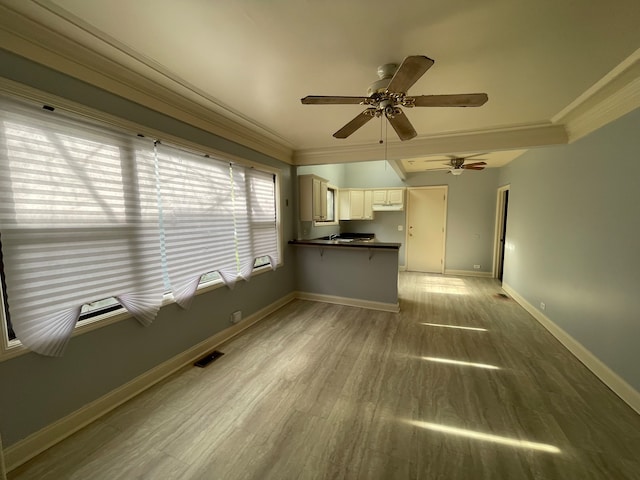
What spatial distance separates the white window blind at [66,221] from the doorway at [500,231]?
6185 millimetres

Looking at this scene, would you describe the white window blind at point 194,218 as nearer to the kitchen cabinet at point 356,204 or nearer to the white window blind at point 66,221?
the white window blind at point 66,221

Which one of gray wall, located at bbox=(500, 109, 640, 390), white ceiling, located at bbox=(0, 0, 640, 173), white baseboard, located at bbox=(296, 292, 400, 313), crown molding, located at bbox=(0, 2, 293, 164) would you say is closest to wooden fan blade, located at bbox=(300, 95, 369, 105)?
white ceiling, located at bbox=(0, 0, 640, 173)

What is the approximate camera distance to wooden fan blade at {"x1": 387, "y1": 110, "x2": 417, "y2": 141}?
6.05 ft

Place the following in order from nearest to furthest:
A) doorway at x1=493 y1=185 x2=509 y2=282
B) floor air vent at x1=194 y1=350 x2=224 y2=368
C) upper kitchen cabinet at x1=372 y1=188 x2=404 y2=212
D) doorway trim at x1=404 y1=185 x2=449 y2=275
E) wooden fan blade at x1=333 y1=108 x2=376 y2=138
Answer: wooden fan blade at x1=333 y1=108 x2=376 y2=138, floor air vent at x1=194 y1=350 x2=224 y2=368, doorway at x1=493 y1=185 x2=509 y2=282, doorway trim at x1=404 y1=185 x2=449 y2=275, upper kitchen cabinet at x1=372 y1=188 x2=404 y2=212

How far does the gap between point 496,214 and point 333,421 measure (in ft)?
18.2

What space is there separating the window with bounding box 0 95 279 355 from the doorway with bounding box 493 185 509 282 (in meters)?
5.64

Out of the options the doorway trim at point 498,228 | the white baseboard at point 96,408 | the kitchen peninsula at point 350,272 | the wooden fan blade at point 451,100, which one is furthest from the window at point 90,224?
the doorway trim at point 498,228

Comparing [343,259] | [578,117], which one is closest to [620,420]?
[578,117]

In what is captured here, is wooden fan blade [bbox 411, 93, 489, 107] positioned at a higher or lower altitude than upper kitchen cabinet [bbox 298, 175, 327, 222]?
higher

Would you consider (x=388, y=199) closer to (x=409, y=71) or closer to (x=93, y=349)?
(x=409, y=71)

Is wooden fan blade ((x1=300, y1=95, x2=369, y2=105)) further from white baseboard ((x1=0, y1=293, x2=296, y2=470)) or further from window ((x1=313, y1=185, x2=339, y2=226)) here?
window ((x1=313, y1=185, x2=339, y2=226))

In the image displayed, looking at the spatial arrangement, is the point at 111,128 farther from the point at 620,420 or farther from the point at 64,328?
the point at 620,420

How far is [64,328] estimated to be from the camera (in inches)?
58.9

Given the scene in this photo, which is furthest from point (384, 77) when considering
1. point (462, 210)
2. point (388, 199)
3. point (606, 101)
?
point (462, 210)
